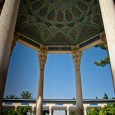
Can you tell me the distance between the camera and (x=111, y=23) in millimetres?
5773

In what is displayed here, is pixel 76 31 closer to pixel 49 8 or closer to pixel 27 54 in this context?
pixel 49 8

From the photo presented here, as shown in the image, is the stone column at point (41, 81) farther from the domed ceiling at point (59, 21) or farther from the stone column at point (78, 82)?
the stone column at point (78, 82)

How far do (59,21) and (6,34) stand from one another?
30.4ft

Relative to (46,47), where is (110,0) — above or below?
below

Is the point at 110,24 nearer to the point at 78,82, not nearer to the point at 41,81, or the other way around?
the point at 78,82

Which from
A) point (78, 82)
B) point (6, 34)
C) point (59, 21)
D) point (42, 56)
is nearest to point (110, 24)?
point (6, 34)

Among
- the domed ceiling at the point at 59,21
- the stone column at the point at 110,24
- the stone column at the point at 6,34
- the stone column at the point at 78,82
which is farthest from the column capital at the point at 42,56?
the stone column at the point at 110,24

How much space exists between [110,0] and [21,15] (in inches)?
324

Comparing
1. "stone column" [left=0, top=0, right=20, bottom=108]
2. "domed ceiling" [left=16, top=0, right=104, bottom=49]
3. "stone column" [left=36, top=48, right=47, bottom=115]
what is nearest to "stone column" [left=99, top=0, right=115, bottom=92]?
"stone column" [left=0, top=0, right=20, bottom=108]

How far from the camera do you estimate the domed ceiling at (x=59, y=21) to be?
12.7 m

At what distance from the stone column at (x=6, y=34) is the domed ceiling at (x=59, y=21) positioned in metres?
6.27

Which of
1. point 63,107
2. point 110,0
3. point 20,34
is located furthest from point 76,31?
point 63,107

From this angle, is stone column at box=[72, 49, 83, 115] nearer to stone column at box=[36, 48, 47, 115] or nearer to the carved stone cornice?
the carved stone cornice

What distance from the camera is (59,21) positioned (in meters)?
14.1
